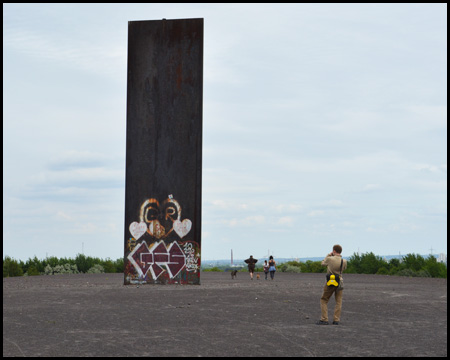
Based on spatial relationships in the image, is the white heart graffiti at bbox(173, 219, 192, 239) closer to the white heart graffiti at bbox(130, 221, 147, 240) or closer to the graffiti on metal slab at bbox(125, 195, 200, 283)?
the graffiti on metal slab at bbox(125, 195, 200, 283)

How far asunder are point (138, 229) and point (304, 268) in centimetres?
2028

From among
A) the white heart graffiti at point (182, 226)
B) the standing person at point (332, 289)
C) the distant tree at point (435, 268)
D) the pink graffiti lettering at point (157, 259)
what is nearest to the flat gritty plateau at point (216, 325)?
the standing person at point (332, 289)

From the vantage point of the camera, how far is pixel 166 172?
2473 centimetres

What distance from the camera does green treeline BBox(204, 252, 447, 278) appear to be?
3422 cm

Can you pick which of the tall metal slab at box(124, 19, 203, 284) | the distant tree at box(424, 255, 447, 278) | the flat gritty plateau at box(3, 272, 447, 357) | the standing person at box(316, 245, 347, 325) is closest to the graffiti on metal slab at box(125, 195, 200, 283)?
the tall metal slab at box(124, 19, 203, 284)

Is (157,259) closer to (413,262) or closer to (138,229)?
(138,229)

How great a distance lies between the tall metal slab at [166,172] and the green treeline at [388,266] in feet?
44.7

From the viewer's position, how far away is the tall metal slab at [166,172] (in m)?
24.7

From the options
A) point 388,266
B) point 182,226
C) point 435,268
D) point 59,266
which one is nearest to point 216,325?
point 182,226

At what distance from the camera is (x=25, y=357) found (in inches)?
342

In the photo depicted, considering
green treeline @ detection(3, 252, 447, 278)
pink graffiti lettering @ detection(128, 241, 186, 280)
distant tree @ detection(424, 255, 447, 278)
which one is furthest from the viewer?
green treeline @ detection(3, 252, 447, 278)

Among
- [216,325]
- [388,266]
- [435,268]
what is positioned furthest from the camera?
[388,266]

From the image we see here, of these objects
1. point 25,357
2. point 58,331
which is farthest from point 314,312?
point 25,357

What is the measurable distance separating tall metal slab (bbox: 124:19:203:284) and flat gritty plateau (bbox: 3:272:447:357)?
5.08m
